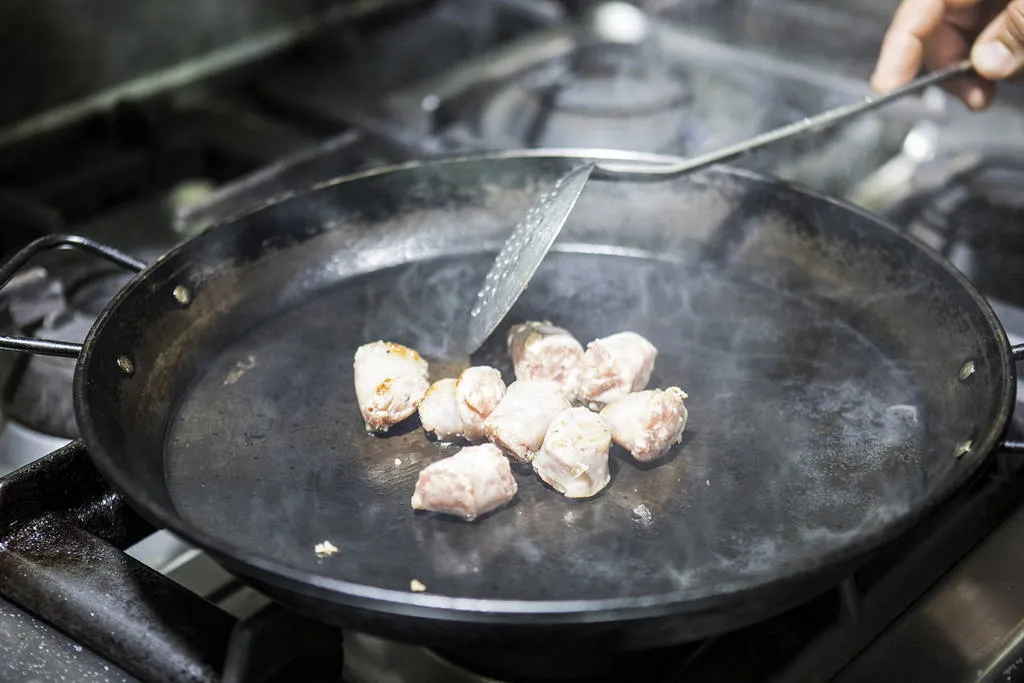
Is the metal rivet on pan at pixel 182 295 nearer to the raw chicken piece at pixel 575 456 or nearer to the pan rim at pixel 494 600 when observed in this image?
the pan rim at pixel 494 600

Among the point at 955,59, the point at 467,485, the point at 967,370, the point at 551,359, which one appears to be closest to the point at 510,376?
the point at 551,359

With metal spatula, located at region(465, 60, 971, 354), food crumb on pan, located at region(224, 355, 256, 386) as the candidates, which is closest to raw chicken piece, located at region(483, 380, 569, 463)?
metal spatula, located at region(465, 60, 971, 354)

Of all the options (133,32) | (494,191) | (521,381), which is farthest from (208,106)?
(521,381)

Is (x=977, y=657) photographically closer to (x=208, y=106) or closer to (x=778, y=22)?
(x=778, y=22)

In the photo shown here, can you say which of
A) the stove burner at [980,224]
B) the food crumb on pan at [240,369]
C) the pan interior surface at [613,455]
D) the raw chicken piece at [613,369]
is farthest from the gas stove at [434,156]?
the raw chicken piece at [613,369]

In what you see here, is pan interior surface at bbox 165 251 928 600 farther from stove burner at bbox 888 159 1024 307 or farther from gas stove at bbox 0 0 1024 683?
stove burner at bbox 888 159 1024 307
